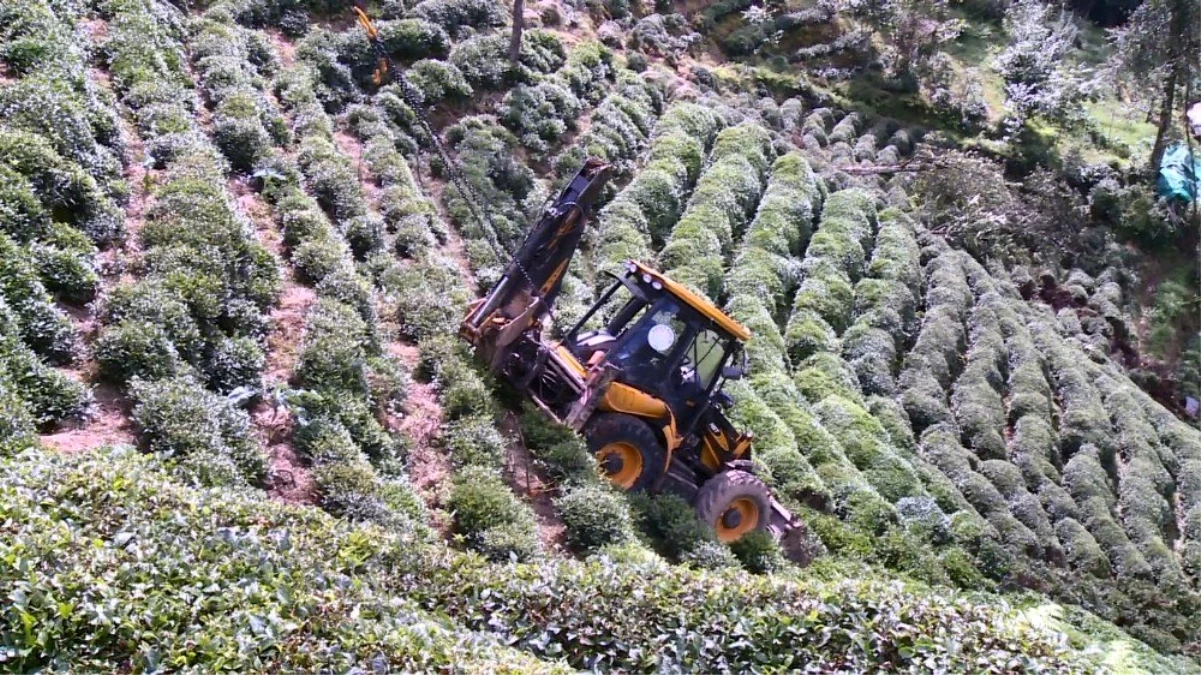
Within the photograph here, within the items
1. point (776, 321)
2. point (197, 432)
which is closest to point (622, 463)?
point (197, 432)

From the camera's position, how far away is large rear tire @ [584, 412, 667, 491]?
11.9 meters

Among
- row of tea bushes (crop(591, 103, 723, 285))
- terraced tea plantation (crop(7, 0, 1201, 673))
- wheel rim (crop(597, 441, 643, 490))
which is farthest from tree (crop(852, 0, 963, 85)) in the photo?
wheel rim (crop(597, 441, 643, 490))

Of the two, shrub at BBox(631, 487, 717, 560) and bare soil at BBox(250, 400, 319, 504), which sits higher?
shrub at BBox(631, 487, 717, 560)

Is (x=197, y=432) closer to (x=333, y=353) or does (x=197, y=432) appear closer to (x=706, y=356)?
(x=333, y=353)

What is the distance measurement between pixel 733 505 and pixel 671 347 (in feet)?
8.04

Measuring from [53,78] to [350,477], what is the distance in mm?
7319

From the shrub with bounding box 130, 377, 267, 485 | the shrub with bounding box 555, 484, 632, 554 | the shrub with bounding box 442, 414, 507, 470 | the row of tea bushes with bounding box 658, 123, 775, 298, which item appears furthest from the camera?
the row of tea bushes with bounding box 658, 123, 775, 298

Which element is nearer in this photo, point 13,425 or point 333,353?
point 13,425

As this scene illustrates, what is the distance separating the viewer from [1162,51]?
36469 millimetres

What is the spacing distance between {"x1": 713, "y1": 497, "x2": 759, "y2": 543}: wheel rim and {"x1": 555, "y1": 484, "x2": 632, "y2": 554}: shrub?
2.54 meters

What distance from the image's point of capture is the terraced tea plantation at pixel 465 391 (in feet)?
21.9

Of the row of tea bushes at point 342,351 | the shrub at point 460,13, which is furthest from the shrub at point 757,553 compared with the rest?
the shrub at point 460,13

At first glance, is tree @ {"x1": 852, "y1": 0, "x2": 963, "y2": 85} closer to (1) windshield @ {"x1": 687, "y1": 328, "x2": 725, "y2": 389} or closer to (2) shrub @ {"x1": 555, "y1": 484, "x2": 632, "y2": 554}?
(1) windshield @ {"x1": 687, "y1": 328, "x2": 725, "y2": 389}

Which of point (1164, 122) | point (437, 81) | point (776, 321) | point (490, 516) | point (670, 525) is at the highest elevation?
point (1164, 122)
